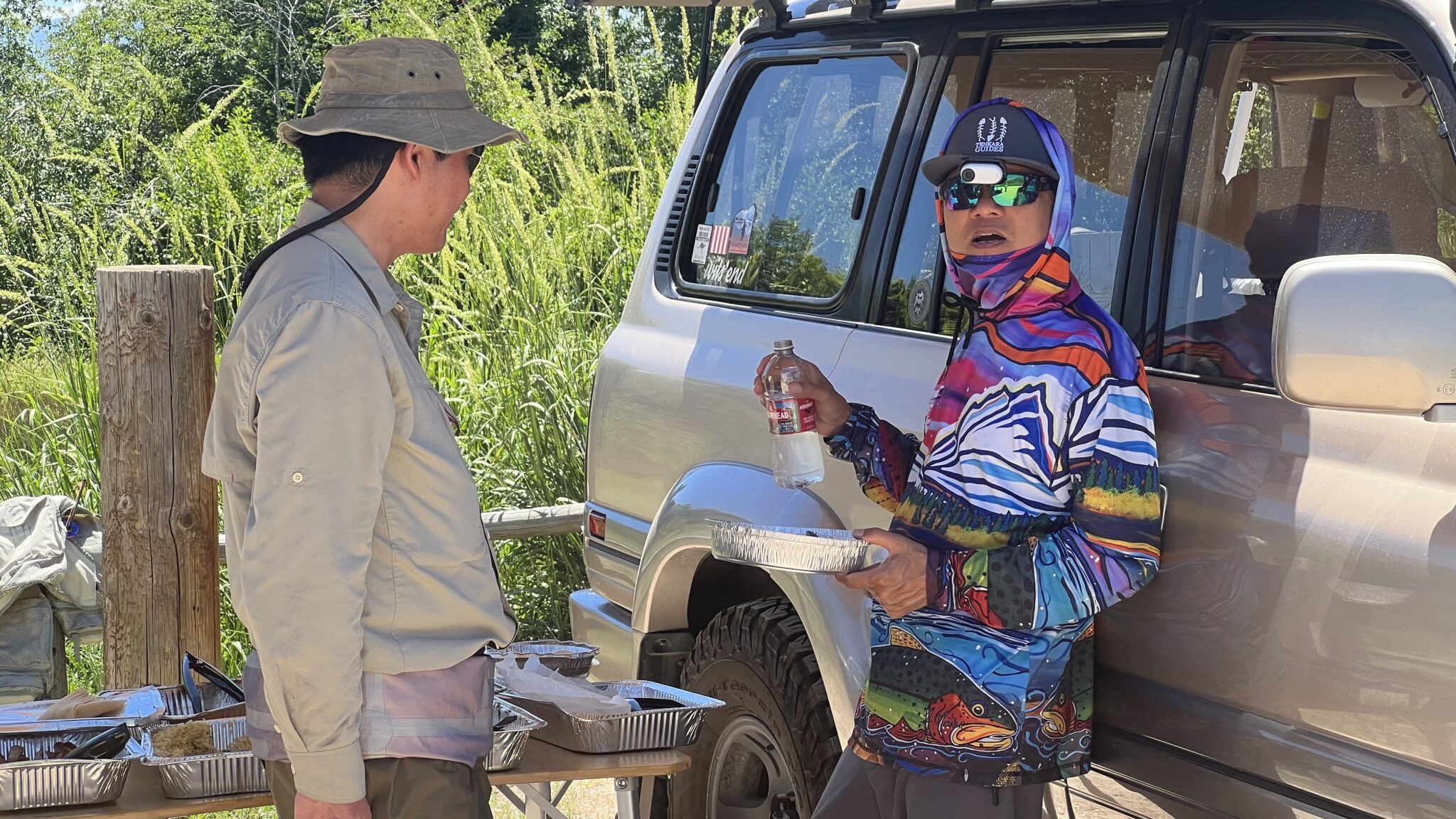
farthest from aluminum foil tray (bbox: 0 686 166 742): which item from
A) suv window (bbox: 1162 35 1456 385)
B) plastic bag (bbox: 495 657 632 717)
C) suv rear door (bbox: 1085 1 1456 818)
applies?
suv window (bbox: 1162 35 1456 385)

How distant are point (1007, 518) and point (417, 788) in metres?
1.08

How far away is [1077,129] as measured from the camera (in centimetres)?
302

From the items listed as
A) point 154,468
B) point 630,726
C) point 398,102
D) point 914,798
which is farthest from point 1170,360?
point 154,468

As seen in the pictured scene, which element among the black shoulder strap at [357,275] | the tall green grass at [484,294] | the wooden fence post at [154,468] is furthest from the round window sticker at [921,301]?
the tall green grass at [484,294]

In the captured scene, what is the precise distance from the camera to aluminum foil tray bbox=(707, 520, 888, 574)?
2350mm

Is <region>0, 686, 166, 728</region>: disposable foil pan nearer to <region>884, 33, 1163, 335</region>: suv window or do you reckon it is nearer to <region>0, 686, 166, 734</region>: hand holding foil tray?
<region>0, 686, 166, 734</region>: hand holding foil tray

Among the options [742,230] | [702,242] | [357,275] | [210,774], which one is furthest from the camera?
[702,242]

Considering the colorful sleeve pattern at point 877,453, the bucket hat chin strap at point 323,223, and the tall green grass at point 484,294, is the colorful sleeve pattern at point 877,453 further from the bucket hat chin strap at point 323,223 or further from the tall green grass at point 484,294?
the tall green grass at point 484,294

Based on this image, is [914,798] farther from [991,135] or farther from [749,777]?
[749,777]

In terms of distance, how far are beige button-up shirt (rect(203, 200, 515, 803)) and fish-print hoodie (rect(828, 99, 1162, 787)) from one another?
76 centimetres

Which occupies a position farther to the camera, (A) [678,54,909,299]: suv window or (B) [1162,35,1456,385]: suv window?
(A) [678,54,909,299]: suv window

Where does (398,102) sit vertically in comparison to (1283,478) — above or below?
above

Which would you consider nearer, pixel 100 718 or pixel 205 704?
pixel 100 718

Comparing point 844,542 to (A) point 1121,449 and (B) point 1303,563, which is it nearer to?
(A) point 1121,449
